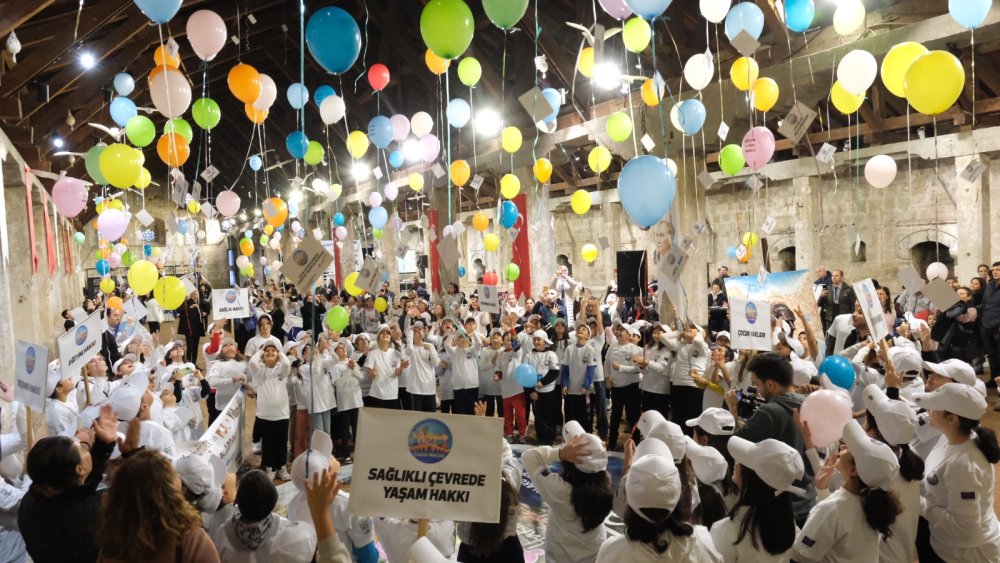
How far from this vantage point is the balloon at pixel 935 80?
4773 mm

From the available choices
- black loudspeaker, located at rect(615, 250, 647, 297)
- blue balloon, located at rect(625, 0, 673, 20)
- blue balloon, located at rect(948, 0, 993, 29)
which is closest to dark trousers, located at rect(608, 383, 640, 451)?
black loudspeaker, located at rect(615, 250, 647, 297)

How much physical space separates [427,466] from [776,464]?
3.63 feet

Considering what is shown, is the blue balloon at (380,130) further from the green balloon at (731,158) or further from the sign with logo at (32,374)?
the sign with logo at (32,374)

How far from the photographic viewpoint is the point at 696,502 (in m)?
2.99

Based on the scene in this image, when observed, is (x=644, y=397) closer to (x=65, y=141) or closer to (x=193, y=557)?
(x=193, y=557)

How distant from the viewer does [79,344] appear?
3.74m

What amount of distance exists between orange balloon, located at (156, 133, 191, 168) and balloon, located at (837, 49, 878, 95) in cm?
710

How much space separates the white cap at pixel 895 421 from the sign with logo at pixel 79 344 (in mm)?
4209

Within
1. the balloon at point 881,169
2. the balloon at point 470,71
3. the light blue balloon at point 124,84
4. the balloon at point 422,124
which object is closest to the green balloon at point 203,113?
the light blue balloon at point 124,84

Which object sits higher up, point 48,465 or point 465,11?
point 465,11

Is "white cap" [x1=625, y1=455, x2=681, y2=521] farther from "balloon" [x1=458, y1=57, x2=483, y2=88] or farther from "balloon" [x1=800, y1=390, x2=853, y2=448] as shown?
"balloon" [x1=458, y1=57, x2=483, y2=88]

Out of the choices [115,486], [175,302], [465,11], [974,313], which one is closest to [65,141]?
[175,302]

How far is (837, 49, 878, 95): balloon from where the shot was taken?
5992 millimetres

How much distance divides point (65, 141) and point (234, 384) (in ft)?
28.7
